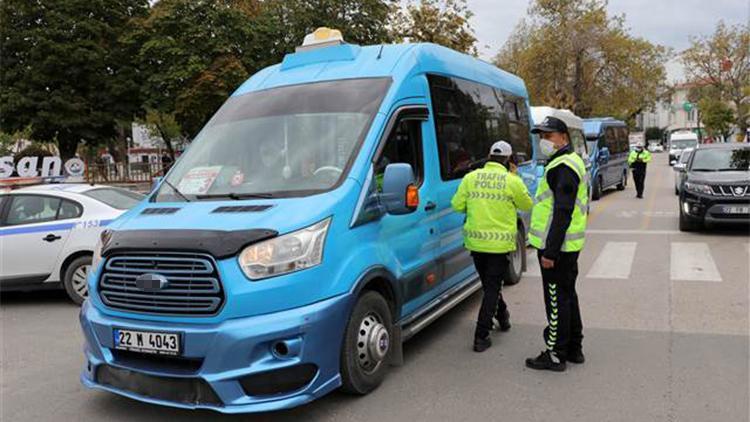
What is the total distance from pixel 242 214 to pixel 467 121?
3.24 meters

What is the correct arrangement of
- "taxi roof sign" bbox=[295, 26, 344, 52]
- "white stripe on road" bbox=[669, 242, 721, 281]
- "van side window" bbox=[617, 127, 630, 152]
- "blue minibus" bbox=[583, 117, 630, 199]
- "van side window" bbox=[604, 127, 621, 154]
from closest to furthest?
"taxi roof sign" bbox=[295, 26, 344, 52] → "white stripe on road" bbox=[669, 242, 721, 281] → "blue minibus" bbox=[583, 117, 630, 199] → "van side window" bbox=[604, 127, 621, 154] → "van side window" bbox=[617, 127, 630, 152]

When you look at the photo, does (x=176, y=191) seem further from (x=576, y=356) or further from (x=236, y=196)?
(x=576, y=356)

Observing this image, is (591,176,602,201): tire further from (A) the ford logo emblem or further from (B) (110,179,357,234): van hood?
(A) the ford logo emblem

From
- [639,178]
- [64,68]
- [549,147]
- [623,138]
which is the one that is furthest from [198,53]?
[549,147]

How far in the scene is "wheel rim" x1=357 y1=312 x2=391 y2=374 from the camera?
4.35 metres

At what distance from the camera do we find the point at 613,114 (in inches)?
1992

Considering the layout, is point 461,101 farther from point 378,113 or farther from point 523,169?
point 523,169

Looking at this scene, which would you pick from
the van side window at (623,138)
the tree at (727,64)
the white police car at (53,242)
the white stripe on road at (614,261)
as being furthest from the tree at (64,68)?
the tree at (727,64)

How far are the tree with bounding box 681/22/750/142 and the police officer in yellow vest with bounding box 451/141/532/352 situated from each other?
50502 mm

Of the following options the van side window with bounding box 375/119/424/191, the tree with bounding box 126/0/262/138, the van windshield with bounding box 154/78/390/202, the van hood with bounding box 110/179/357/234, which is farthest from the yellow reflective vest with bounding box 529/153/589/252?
the tree with bounding box 126/0/262/138

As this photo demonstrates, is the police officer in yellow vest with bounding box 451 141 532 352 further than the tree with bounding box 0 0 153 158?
No

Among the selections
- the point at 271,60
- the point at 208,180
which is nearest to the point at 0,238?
the point at 208,180

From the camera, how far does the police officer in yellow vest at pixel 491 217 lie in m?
5.21

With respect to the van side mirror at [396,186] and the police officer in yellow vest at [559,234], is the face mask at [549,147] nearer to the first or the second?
the police officer in yellow vest at [559,234]
